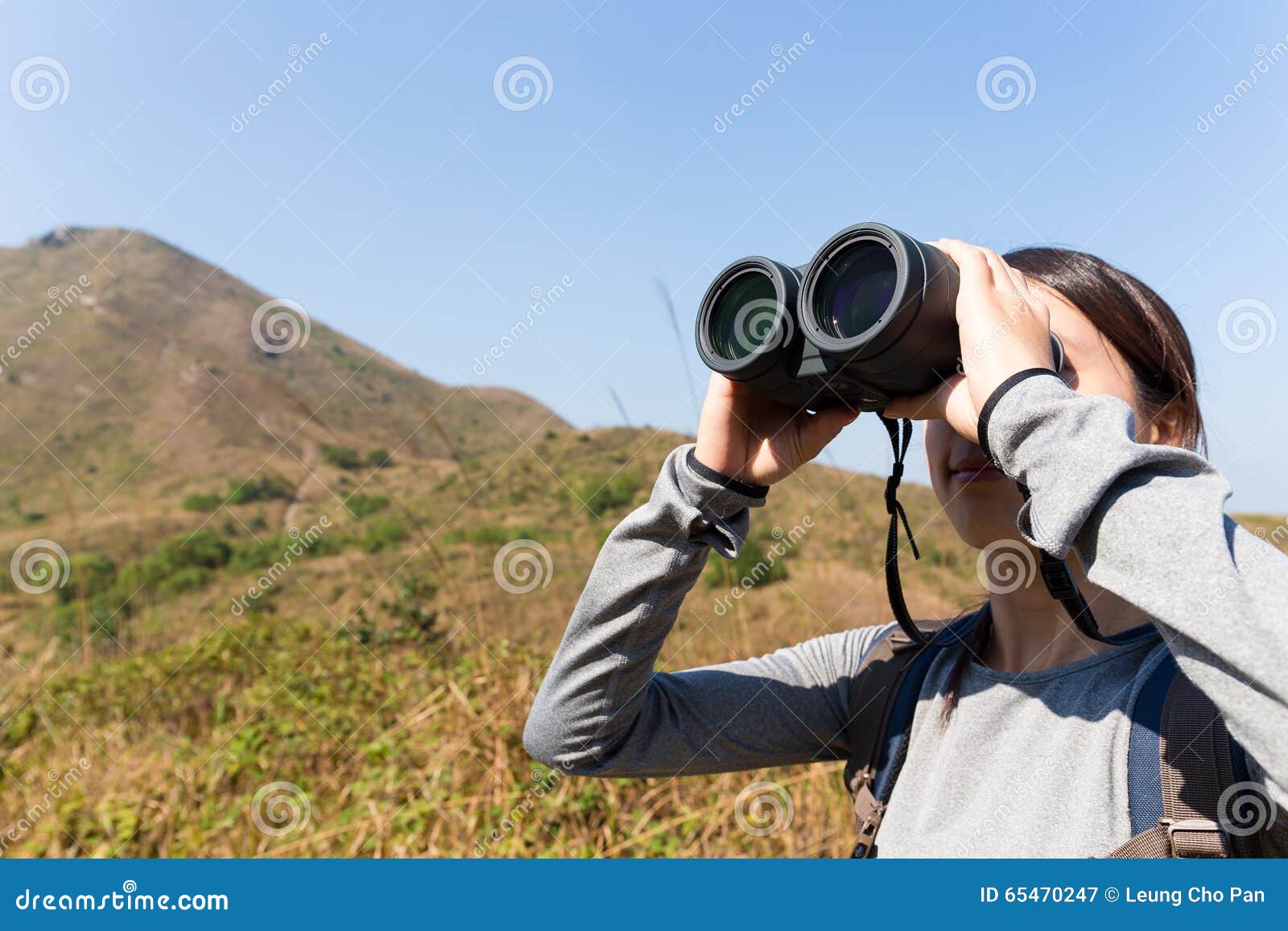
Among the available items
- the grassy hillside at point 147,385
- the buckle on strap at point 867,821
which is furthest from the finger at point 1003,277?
the grassy hillside at point 147,385

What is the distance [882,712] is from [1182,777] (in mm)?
423

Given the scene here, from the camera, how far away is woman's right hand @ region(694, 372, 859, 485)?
125cm

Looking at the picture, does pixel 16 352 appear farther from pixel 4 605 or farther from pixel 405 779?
pixel 4 605

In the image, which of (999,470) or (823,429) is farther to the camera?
(823,429)

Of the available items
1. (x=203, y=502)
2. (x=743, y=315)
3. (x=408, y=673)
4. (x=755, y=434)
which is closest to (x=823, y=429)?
(x=755, y=434)

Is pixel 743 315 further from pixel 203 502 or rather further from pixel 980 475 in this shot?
pixel 203 502

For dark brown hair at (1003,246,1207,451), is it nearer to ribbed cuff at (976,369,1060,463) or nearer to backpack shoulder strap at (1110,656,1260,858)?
ribbed cuff at (976,369,1060,463)

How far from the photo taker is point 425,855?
2.39 meters

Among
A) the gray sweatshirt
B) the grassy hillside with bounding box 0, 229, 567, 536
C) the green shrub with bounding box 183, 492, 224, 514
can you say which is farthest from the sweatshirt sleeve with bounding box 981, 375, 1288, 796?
the green shrub with bounding box 183, 492, 224, 514

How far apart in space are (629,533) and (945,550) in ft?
5.95

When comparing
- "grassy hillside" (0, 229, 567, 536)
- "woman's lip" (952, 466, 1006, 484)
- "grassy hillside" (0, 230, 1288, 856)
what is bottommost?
"grassy hillside" (0, 230, 1288, 856)

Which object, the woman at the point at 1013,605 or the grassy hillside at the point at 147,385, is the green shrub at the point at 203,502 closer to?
the grassy hillside at the point at 147,385

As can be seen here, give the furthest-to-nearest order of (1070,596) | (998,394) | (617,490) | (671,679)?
(617,490) → (671,679) → (1070,596) → (998,394)

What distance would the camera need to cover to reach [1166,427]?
3.96ft
